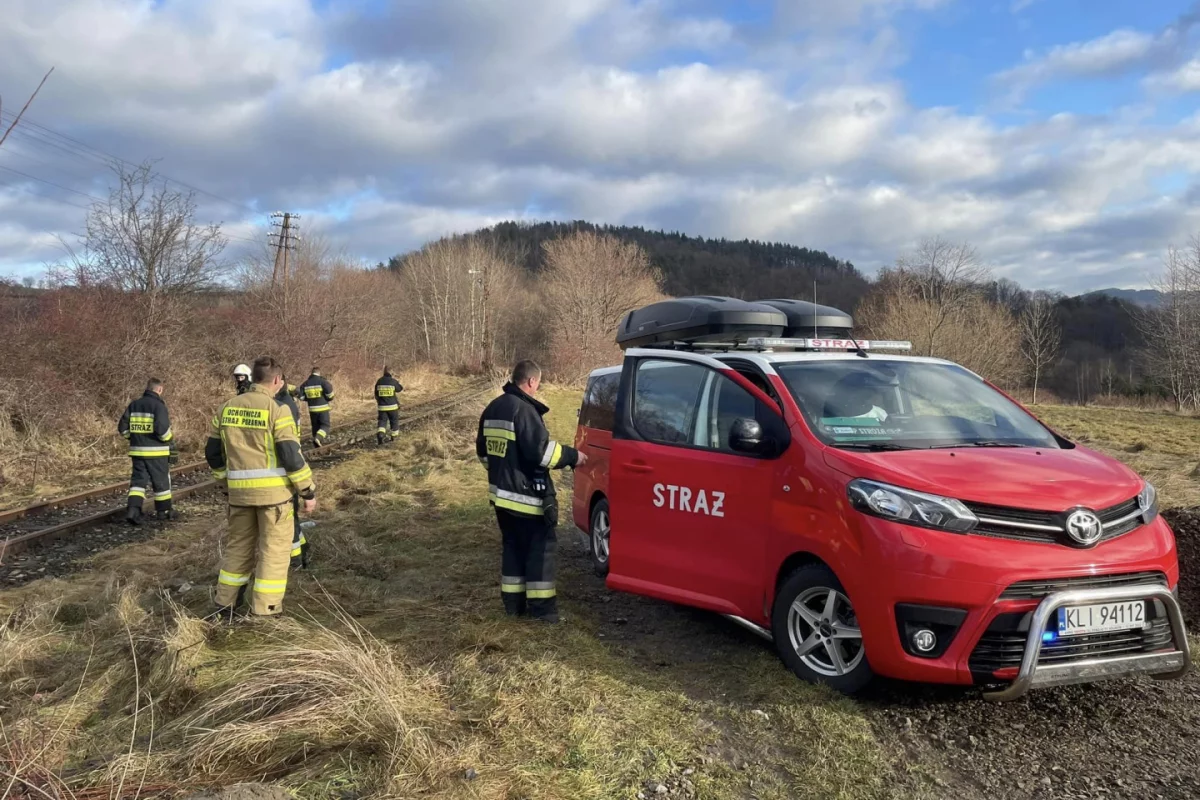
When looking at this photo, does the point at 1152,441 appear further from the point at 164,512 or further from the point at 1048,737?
the point at 164,512

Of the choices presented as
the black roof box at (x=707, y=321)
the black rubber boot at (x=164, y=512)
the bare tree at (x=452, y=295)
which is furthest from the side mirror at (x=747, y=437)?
the bare tree at (x=452, y=295)

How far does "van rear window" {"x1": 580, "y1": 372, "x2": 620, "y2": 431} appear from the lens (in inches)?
244

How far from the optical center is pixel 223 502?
36.6ft

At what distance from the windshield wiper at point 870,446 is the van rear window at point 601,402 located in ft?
7.40

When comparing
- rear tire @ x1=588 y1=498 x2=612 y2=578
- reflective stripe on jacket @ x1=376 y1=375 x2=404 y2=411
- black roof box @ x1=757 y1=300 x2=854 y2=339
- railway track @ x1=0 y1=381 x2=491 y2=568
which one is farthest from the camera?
reflective stripe on jacket @ x1=376 y1=375 x2=404 y2=411

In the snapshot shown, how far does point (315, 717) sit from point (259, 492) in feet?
7.93

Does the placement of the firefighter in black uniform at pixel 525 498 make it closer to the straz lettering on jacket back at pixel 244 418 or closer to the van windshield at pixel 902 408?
the straz lettering on jacket back at pixel 244 418

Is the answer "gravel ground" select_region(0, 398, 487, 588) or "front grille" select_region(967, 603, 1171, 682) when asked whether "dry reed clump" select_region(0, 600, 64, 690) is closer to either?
"gravel ground" select_region(0, 398, 487, 588)

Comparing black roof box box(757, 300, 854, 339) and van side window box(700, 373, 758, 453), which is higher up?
black roof box box(757, 300, 854, 339)

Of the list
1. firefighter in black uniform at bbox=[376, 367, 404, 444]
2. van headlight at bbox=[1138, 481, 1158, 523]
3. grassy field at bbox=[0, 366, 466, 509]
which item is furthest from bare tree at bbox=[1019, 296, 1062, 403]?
van headlight at bbox=[1138, 481, 1158, 523]

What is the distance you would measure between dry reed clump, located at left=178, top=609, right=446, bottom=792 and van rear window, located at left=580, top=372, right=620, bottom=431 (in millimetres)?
2790

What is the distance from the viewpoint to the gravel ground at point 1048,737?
306 centimetres

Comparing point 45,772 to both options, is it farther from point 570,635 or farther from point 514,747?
point 570,635

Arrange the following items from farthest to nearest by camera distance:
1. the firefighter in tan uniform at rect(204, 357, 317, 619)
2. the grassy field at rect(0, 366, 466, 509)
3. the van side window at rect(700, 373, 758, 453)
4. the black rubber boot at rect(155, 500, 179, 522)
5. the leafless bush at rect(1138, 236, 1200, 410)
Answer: the leafless bush at rect(1138, 236, 1200, 410) → the grassy field at rect(0, 366, 466, 509) → the black rubber boot at rect(155, 500, 179, 522) → the firefighter in tan uniform at rect(204, 357, 317, 619) → the van side window at rect(700, 373, 758, 453)
